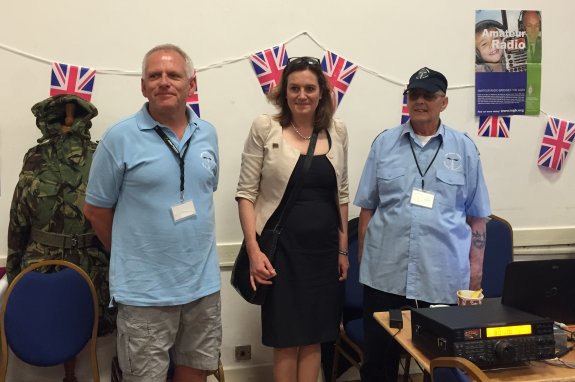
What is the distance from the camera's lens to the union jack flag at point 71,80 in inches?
91.7

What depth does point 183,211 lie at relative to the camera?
5.45ft

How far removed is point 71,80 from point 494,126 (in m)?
2.33

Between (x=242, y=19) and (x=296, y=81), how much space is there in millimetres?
774

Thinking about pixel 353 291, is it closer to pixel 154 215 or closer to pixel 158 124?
pixel 154 215

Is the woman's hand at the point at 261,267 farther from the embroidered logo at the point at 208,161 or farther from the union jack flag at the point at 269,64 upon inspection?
the union jack flag at the point at 269,64

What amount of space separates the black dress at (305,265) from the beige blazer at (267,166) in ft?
0.11

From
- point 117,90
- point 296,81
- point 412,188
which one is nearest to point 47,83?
point 117,90

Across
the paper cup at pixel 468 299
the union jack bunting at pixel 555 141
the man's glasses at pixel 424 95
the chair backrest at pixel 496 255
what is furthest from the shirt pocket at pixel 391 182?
the union jack bunting at pixel 555 141

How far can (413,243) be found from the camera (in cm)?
192

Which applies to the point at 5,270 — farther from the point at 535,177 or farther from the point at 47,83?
the point at 535,177

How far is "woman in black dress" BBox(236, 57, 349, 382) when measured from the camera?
1926 mm

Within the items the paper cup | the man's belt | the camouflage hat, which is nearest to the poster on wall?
the paper cup

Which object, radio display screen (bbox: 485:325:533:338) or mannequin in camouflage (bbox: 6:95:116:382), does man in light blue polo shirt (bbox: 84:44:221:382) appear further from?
radio display screen (bbox: 485:325:533:338)

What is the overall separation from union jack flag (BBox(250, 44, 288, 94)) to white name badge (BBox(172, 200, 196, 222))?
1071mm
